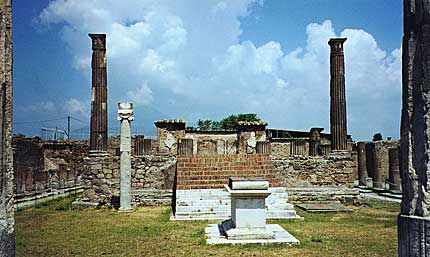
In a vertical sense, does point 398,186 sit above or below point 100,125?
below

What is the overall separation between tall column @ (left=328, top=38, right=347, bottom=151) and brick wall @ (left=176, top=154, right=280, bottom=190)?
3558 millimetres

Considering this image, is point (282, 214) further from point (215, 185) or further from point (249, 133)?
point (249, 133)

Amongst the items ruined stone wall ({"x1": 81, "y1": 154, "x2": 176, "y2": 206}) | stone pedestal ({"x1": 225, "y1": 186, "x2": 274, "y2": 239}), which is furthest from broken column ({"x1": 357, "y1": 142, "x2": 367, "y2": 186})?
stone pedestal ({"x1": 225, "y1": 186, "x2": 274, "y2": 239})

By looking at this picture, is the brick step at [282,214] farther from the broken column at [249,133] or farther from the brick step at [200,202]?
the broken column at [249,133]

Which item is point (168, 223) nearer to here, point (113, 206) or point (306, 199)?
point (113, 206)

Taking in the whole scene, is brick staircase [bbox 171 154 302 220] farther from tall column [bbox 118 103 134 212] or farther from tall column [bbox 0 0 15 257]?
tall column [bbox 0 0 15 257]

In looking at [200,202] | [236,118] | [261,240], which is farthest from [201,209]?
[236,118]

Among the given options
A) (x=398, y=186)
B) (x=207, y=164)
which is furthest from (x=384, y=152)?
(x=207, y=164)

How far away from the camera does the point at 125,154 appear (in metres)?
15.2

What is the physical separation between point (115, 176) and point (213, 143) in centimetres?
1202

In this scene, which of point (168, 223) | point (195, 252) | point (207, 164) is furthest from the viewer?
point (207, 164)

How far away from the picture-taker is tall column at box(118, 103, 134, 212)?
Result: 1503cm

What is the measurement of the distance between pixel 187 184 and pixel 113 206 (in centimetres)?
330

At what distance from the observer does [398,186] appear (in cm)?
1983
